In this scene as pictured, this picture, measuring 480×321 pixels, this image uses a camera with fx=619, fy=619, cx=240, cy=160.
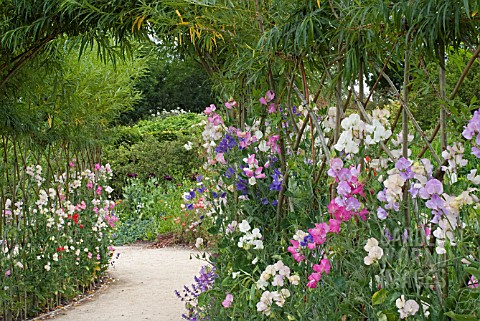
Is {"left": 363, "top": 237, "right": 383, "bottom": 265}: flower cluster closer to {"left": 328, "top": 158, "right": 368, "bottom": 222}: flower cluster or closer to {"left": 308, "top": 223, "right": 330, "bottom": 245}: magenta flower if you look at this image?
{"left": 328, "top": 158, "right": 368, "bottom": 222}: flower cluster

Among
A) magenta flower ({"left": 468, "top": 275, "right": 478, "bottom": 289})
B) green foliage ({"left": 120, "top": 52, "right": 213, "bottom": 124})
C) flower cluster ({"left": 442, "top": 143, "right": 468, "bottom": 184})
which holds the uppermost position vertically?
green foliage ({"left": 120, "top": 52, "right": 213, "bottom": 124})

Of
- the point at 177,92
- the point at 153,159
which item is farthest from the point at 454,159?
the point at 177,92

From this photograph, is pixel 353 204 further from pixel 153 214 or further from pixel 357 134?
pixel 153 214

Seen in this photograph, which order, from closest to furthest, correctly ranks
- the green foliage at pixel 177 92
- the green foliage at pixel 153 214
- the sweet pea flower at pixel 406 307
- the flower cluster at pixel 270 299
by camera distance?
the sweet pea flower at pixel 406 307, the flower cluster at pixel 270 299, the green foliage at pixel 153 214, the green foliage at pixel 177 92

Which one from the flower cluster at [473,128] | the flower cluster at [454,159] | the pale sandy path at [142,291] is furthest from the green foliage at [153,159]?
the flower cluster at [473,128]

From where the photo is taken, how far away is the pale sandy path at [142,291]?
14.9 feet

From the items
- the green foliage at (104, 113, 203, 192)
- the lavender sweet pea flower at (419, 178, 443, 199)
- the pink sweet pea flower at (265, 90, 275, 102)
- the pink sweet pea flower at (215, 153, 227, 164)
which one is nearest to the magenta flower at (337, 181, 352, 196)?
the lavender sweet pea flower at (419, 178, 443, 199)

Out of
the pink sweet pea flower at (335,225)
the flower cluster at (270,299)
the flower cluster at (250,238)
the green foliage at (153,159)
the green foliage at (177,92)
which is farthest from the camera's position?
the green foliage at (177,92)

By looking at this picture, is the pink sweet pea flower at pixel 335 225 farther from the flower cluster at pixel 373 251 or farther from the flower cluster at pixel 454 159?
the flower cluster at pixel 454 159

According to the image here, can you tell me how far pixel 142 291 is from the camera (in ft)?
17.9

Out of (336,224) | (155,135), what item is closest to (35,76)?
(336,224)

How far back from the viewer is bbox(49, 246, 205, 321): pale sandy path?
455cm

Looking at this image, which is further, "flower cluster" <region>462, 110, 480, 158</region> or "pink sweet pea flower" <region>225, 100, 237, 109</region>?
"pink sweet pea flower" <region>225, 100, 237, 109</region>

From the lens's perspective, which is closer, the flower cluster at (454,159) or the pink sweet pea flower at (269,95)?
the flower cluster at (454,159)
